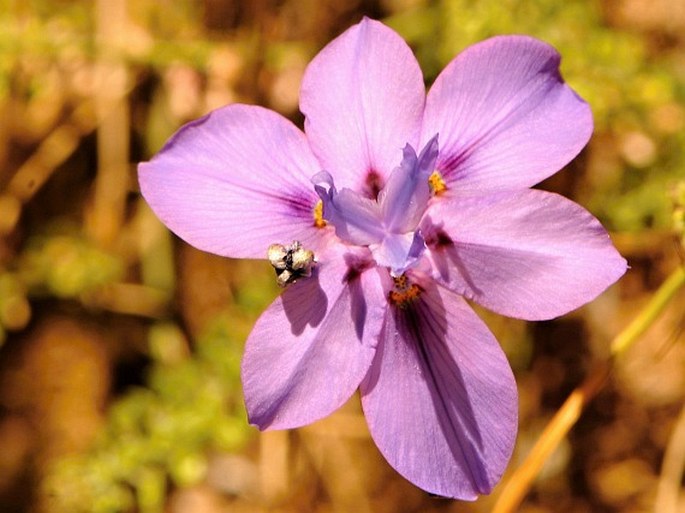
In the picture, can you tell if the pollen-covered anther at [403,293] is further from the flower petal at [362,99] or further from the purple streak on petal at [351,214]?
the flower petal at [362,99]

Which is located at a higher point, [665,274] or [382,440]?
[382,440]

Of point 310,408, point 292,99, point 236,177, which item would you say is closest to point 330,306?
point 310,408

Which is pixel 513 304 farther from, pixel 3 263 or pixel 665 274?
pixel 3 263

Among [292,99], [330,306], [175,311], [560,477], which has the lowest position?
[560,477]

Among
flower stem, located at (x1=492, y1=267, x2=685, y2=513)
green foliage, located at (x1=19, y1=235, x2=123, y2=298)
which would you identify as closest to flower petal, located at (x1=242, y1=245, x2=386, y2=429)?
flower stem, located at (x1=492, y1=267, x2=685, y2=513)

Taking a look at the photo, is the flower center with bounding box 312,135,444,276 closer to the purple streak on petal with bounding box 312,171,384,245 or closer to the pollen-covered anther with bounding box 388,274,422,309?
the purple streak on petal with bounding box 312,171,384,245

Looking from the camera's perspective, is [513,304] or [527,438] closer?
[513,304]

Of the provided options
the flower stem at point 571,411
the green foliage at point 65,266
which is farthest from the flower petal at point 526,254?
the green foliage at point 65,266
